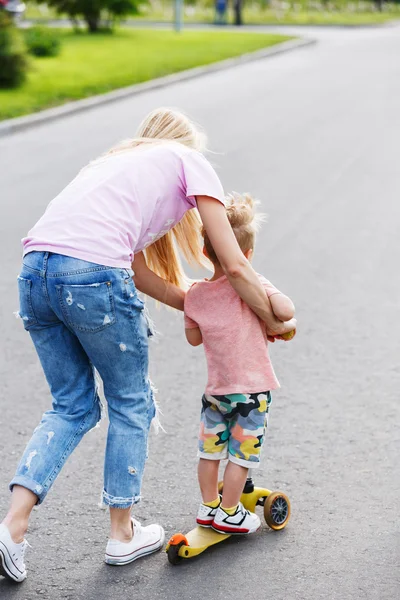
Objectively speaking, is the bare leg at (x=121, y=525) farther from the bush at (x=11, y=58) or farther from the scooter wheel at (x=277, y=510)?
the bush at (x=11, y=58)

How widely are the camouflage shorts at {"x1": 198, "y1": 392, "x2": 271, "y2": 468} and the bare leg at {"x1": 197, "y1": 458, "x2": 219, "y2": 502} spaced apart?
1.0 inches

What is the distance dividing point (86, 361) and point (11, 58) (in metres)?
14.8

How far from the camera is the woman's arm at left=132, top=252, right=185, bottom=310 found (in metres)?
3.61

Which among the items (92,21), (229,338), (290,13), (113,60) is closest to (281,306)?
(229,338)

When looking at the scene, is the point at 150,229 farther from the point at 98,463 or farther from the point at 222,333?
the point at 98,463

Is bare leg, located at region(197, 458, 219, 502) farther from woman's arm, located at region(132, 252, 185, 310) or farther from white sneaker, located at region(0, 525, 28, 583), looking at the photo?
white sneaker, located at region(0, 525, 28, 583)

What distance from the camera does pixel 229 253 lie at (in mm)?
3252

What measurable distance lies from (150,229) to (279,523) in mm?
1219

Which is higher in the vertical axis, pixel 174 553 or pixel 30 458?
pixel 30 458

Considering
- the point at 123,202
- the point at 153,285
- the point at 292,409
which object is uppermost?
the point at 123,202

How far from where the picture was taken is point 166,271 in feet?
12.0

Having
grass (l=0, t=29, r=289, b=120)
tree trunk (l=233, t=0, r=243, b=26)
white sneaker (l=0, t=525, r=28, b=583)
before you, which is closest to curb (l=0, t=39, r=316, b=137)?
grass (l=0, t=29, r=289, b=120)

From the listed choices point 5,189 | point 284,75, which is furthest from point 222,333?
point 284,75

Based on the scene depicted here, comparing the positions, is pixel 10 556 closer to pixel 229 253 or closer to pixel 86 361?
pixel 86 361
